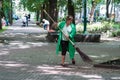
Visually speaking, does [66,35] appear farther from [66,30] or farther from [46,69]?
[46,69]

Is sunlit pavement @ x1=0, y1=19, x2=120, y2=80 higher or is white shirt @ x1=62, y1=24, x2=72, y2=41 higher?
white shirt @ x1=62, y1=24, x2=72, y2=41

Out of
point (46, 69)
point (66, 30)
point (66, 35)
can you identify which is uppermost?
point (66, 30)

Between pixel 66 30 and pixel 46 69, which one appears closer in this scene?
pixel 46 69

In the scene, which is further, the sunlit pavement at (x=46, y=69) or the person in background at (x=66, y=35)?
the person in background at (x=66, y=35)

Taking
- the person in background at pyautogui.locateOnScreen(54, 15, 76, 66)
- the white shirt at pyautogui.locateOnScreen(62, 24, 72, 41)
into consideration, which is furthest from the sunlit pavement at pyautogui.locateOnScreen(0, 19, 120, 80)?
the white shirt at pyautogui.locateOnScreen(62, 24, 72, 41)

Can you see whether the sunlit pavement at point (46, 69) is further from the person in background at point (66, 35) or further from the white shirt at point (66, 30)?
the white shirt at point (66, 30)

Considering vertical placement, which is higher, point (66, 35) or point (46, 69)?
point (66, 35)

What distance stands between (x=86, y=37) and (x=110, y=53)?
5766mm

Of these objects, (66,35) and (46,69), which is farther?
(66,35)

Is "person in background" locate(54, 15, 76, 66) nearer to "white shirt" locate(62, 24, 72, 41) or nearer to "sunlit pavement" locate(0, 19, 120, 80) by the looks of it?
"white shirt" locate(62, 24, 72, 41)

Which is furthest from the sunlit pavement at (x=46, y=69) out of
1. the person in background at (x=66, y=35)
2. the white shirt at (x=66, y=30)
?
the white shirt at (x=66, y=30)

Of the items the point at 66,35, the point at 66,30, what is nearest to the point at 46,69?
the point at 66,35

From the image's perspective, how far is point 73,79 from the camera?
1017 centimetres

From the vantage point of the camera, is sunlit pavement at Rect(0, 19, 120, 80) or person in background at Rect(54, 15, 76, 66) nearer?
sunlit pavement at Rect(0, 19, 120, 80)
